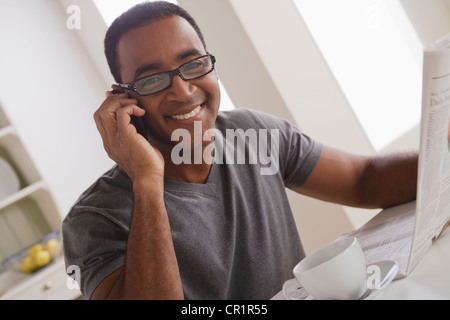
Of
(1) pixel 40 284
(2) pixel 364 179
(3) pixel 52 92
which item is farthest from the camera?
(3) pixel 52 92

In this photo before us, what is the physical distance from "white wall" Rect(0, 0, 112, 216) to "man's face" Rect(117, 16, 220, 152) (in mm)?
1244

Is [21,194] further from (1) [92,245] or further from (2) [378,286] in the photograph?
(2) [378,286]

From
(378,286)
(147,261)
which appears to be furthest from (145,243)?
(378,286)

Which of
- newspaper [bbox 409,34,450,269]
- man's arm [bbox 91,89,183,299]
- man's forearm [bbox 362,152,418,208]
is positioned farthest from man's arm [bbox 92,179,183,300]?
man's forearm [bbox 362,152,418,208]

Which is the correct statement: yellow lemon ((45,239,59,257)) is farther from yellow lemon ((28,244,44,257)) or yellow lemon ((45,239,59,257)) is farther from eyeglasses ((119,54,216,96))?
eyeglasses ((119,54,216,96))

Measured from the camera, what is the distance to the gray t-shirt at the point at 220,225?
0.83m

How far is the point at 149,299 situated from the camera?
722 millimetres

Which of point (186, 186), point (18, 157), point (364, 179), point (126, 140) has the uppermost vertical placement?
point (18, 157)

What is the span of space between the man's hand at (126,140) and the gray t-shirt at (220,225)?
2.5 inches

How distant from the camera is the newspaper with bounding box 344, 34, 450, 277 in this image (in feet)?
1.58

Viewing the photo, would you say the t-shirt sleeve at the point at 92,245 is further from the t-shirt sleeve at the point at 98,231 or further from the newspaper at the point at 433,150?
the newspaper at the point at 433,150

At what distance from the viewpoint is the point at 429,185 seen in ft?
1.85

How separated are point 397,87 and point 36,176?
1674 millimetres

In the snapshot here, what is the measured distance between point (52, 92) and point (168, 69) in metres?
1.47
